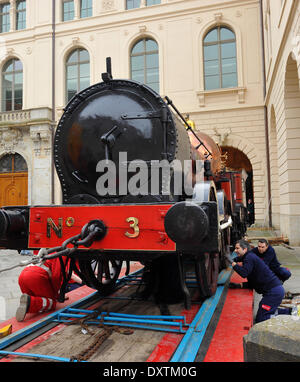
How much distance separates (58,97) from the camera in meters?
16.8

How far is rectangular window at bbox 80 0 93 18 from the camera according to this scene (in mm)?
17047

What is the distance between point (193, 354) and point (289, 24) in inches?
325

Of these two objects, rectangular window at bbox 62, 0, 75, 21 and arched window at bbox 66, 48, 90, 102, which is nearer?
arched window at bbox 66, 48, 90, 102

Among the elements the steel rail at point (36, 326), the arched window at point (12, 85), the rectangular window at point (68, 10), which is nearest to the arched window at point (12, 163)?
the arched window at point (12, 85)

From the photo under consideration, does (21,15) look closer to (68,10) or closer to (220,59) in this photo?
(68,10)

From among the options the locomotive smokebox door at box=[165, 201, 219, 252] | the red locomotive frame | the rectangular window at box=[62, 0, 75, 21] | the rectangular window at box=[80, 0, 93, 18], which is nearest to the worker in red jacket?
the red locomotive frame

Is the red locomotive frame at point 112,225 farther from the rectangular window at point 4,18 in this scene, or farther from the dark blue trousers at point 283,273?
the rectangular window at point 4,18

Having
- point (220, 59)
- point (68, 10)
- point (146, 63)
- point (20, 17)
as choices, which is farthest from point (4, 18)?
point (220, 59)

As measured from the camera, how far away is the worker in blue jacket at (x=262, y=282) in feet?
11.6

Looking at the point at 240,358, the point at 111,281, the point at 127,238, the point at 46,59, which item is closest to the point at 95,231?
the point at 127,238

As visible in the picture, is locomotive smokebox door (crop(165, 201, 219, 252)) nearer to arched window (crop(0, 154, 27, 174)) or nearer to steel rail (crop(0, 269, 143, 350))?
steel rail (crop(0, 269, 143, 350))

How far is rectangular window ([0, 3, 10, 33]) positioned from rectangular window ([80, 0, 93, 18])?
14.5ft

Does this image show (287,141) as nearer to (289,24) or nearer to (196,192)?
(289,24)

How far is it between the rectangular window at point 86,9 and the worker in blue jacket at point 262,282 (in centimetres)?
1682
